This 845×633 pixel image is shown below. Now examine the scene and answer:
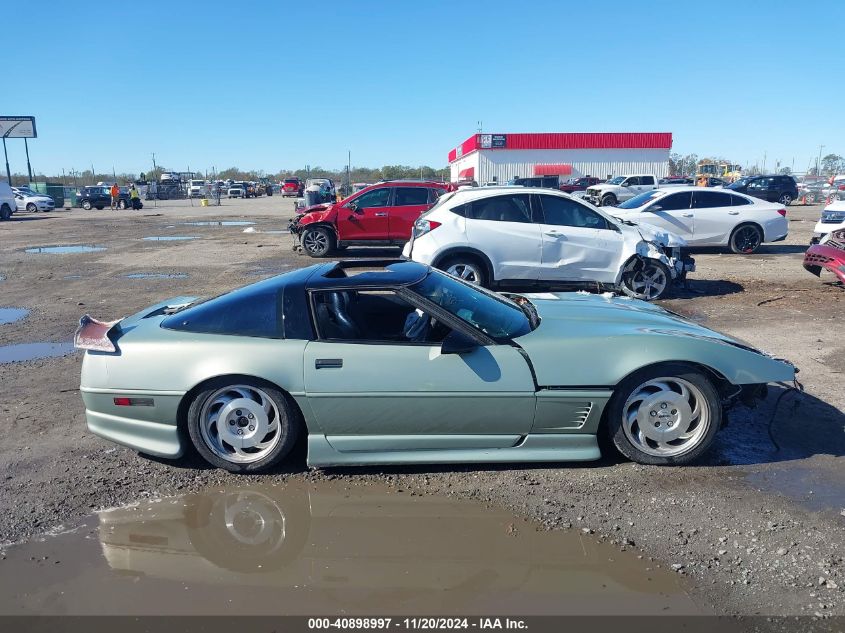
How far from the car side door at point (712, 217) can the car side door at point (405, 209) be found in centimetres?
603

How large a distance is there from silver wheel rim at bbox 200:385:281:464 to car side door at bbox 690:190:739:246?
40.9 ft

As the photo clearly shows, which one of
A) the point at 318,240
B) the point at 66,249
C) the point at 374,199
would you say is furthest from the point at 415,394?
the point at 66,249

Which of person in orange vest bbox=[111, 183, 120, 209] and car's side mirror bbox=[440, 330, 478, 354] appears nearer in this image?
car's side mirror bbox=[440, 330, 478, 354]

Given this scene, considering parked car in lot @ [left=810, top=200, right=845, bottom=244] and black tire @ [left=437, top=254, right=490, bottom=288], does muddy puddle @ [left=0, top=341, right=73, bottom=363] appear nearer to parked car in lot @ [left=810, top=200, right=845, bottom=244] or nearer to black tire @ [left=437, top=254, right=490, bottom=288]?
black tire @ [left=437, top=254, right=490, bottom=288]

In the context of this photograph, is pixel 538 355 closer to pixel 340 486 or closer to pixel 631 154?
pixel 340 486

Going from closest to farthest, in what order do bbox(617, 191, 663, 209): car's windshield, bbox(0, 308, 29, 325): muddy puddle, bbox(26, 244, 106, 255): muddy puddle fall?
1. bbox(0, 308, 29, 325): muddy puddle
2. bbox(617, 191, 663, 209): car's windshield
3. bbox(26, 244, 106, 255): muddy puddle

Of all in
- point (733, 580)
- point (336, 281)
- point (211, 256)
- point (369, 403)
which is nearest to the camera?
point (733, 580)

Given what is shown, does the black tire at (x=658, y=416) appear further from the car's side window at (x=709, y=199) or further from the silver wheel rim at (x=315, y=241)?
the silver wheel rim at (x=315, y=241)

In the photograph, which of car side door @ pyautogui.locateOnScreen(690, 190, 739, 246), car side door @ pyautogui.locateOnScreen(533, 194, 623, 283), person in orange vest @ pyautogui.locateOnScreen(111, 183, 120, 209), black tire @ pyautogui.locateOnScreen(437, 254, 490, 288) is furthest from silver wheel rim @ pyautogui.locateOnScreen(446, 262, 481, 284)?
person in orange vest @ pyautogui.locateOnScreen(111, 183, 120, 209)

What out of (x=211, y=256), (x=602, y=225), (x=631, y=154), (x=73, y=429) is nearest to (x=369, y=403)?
(x=73, y=429)

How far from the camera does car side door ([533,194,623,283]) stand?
9.24m

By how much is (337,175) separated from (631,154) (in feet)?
190

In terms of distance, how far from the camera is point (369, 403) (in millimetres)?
3969

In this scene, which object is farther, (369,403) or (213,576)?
(369,403)
